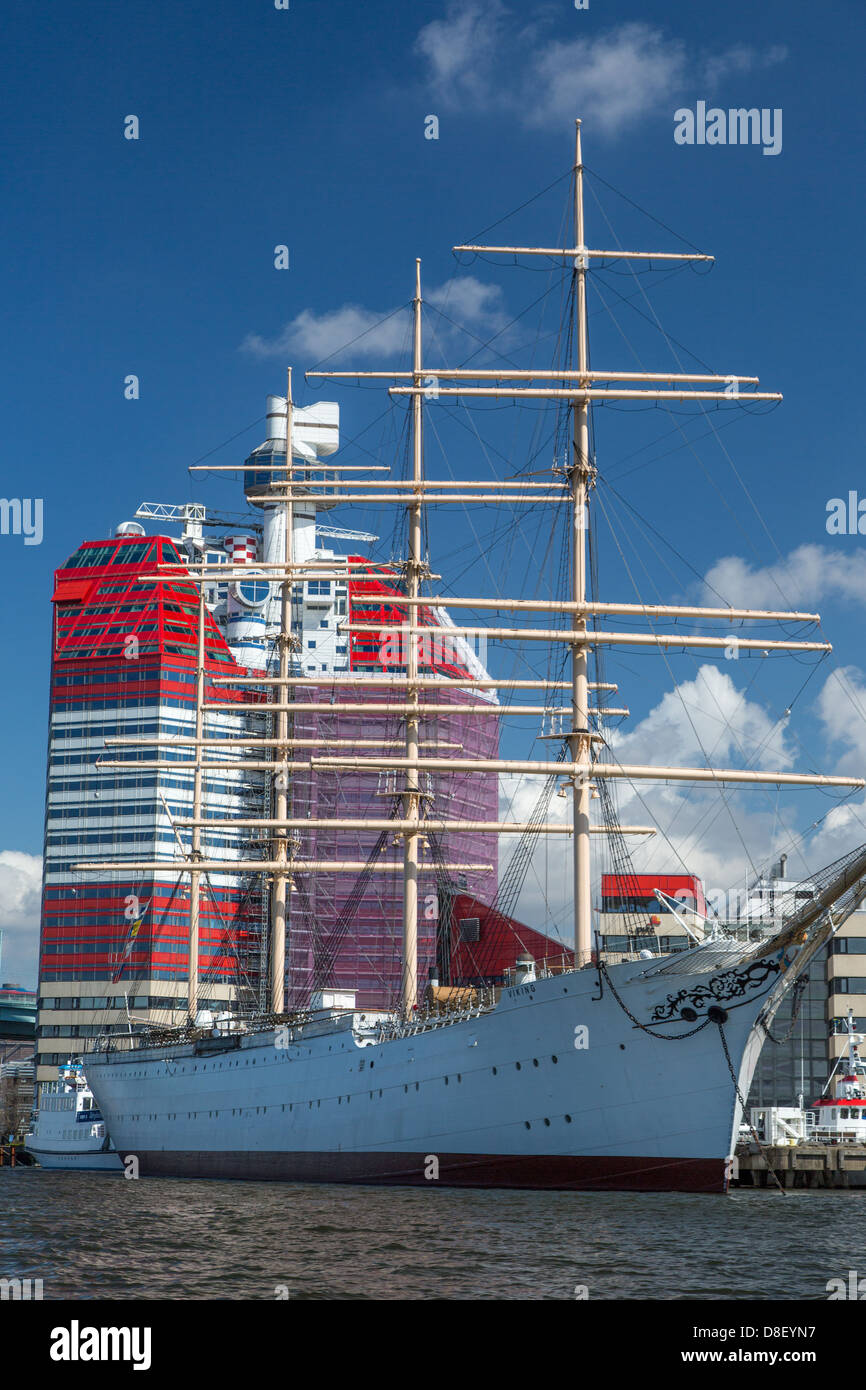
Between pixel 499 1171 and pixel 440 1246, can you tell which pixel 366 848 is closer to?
pixel 499 1171

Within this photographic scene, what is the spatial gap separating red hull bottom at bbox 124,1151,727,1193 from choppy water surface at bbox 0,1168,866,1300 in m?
0.68

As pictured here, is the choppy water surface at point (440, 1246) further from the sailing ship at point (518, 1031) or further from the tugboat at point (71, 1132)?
the tugboat at point (71, 1132)

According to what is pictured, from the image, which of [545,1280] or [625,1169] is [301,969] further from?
[545,1280]

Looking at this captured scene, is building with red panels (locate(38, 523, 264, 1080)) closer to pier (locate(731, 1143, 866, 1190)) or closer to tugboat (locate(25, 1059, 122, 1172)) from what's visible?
tugboat (locate(25, 1059, 122, 1172))

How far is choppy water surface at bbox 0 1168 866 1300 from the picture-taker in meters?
23.6

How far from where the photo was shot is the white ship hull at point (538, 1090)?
38.8 meters

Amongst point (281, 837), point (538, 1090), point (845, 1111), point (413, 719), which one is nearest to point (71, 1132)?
point (281, 837)

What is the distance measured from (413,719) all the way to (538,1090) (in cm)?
2187

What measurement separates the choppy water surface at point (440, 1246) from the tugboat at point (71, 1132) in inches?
1377

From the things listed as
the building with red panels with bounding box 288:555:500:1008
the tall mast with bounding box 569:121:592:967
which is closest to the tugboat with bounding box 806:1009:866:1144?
the tall mast with bounding box 569:121:592:967

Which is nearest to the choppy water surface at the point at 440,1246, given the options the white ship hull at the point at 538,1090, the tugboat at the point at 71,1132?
the white ship hull at the point at 538,1090
